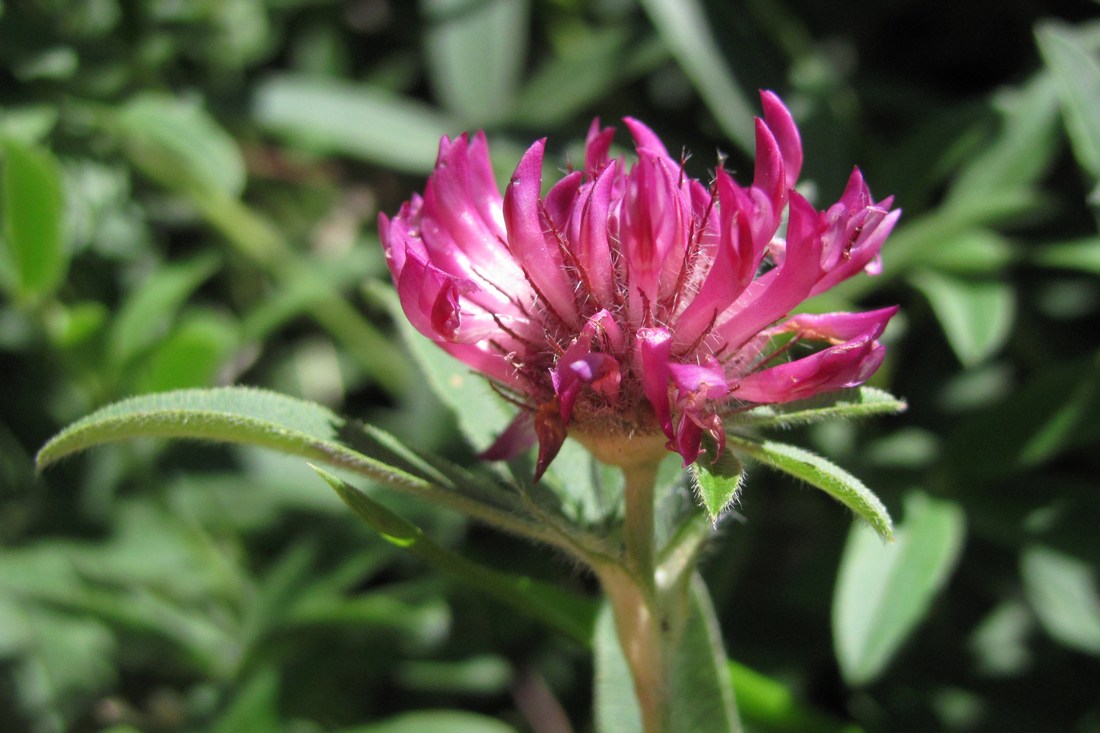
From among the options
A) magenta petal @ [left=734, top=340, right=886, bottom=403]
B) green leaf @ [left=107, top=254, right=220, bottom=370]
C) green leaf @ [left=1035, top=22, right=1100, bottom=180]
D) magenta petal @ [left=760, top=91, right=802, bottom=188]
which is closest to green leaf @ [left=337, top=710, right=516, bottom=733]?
green leaf @ [left=107, top=254, right=220, bottom=370]

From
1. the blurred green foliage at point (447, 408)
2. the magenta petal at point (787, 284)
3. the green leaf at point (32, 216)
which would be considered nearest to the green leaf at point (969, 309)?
the blurred green foliage at point (447, 408)

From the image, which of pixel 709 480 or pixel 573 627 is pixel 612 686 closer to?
pixel 573 627

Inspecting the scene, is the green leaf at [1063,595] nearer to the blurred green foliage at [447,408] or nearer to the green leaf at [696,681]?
the blurred green foliage at [447,408]

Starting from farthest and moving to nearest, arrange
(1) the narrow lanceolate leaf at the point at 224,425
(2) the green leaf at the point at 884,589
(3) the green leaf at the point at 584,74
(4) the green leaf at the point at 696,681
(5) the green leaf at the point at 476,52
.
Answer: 1. (5) the green leaf at the point at 476,52
2. (3) the green leaf at the point at 584,74
3. (2) the green leaf at the point at 884,589
4. (4) the green leaf at the point at 696,681
5. (1) the narrow lanceolate leaf at the point at 224,425

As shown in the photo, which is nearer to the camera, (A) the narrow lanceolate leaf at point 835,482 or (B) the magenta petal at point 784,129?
(A) the narrow lanceolate leaf at point 835,482

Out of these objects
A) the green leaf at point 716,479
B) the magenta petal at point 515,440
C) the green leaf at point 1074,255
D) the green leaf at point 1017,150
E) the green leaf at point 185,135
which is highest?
the green leaf at point 185,135

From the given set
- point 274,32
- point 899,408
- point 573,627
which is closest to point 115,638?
point 573,627

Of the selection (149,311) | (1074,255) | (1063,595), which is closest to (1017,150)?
(1074,255)
